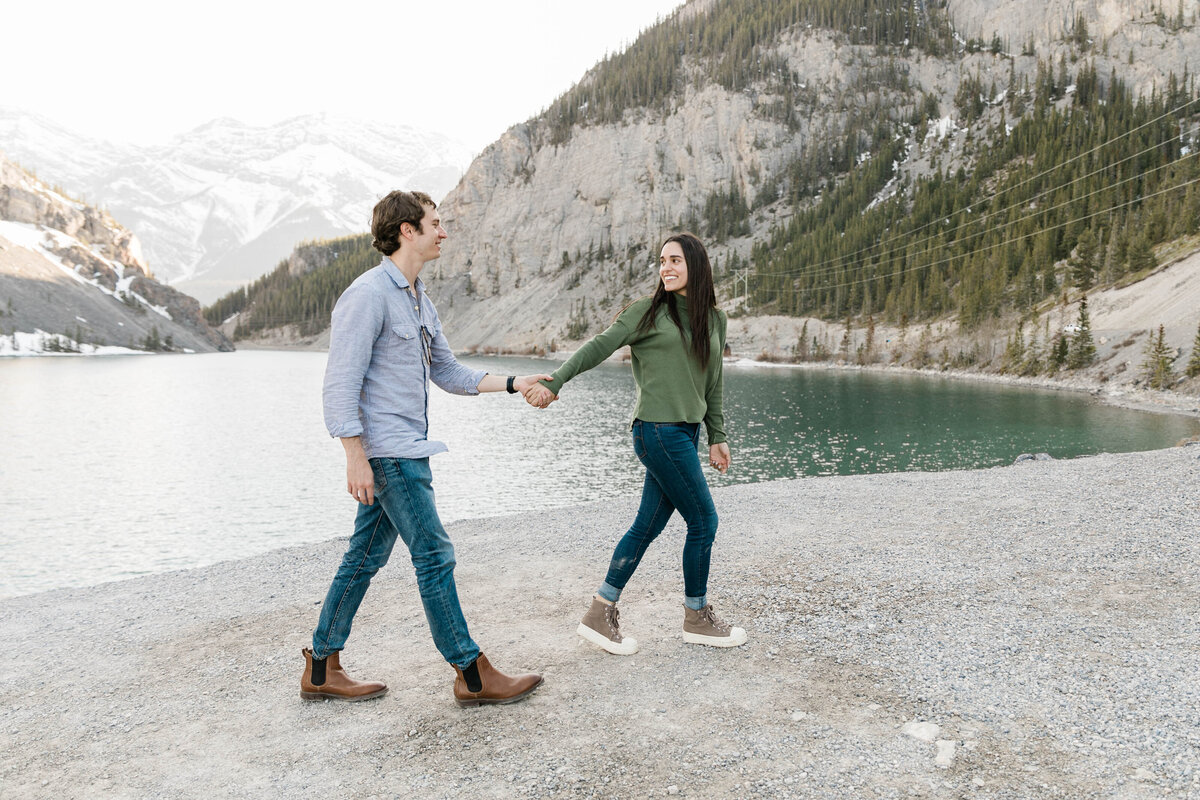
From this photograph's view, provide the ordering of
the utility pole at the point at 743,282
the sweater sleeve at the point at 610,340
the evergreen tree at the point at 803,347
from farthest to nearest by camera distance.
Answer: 1. the utility pole at the point at 743,282
2. the evergreen tree at the point at 803,347
3. the sweater sleeve at the point at 610,340

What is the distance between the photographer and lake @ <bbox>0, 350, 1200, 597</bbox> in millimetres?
17266

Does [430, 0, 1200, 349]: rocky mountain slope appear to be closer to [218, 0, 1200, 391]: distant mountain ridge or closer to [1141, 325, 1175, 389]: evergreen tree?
[218, 0, 1200, 391]: distant mountain ridge

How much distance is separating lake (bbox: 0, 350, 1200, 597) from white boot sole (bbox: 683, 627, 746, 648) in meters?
13.1

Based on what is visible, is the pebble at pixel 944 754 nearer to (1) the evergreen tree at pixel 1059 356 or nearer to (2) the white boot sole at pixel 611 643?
(2) the white boot sole at pixel 611 643

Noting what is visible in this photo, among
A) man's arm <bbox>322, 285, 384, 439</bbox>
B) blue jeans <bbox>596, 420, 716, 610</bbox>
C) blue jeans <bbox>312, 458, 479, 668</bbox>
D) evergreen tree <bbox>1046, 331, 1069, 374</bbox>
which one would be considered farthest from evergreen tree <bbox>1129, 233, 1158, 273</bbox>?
man's arm <bbox>322, 285, 384, 439</bbox>

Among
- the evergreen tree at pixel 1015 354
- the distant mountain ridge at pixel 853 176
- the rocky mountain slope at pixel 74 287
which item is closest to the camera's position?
the evergreen tree at pixel 1015 354

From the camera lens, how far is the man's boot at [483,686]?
14.4 feet

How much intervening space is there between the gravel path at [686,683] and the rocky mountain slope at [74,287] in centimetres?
15176

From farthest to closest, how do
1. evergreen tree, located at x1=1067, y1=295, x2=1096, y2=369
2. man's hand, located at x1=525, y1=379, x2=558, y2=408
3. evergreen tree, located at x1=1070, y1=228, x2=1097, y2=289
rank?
evergreen tree, located at x1=1070, y1=228, x2=1097, y2=289 < evergreen tree, located at x1=1067, y1=295, x2=1096, y2=369 < man's hand, located at x1=525, y1=379, x2=558, y2=408

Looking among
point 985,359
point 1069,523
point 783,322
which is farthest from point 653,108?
point 1069,523

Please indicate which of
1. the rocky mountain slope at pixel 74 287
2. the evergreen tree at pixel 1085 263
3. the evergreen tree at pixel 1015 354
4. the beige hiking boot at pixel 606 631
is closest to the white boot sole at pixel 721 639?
the beige hiking boot at pixel 606 631

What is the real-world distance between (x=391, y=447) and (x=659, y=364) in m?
1.89

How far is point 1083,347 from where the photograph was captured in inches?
2061

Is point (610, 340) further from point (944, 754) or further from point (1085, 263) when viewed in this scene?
point (1085, 263)
